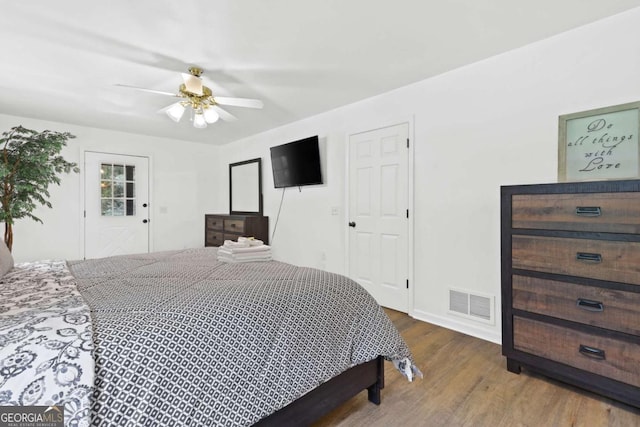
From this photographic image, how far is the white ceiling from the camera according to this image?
188 centimetres

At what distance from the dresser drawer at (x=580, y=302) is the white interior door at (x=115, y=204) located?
5.22m

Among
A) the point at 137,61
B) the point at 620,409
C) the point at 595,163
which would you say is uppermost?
the point at 137,61

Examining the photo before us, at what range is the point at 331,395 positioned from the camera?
145 centimetres

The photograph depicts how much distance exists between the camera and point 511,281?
202 centimetres

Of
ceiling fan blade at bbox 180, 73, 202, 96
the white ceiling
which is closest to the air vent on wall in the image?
the white ceiling

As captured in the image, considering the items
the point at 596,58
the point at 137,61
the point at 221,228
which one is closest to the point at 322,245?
the point at 221,228

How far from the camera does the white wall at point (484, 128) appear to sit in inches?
81.2

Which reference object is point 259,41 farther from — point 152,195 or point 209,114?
point 152,195

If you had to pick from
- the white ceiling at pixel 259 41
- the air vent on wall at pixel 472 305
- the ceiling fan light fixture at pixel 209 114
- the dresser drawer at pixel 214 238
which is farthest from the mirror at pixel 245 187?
the air vent on wall at pixel 472 305

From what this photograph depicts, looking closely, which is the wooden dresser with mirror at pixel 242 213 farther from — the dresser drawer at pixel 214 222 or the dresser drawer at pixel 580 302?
the dresser drawer at pixel 580 302

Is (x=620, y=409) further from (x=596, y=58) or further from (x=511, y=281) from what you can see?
(x=596, y=58)

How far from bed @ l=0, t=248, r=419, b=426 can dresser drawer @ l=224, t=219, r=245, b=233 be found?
2843 mm

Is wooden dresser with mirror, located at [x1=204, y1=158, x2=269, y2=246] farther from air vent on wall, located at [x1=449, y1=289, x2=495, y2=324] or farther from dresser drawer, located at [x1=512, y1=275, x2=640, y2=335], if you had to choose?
dresser drawer, located at [x1=512, y1=275, x2=640, y2=335]

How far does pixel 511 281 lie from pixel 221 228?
4316 mm
